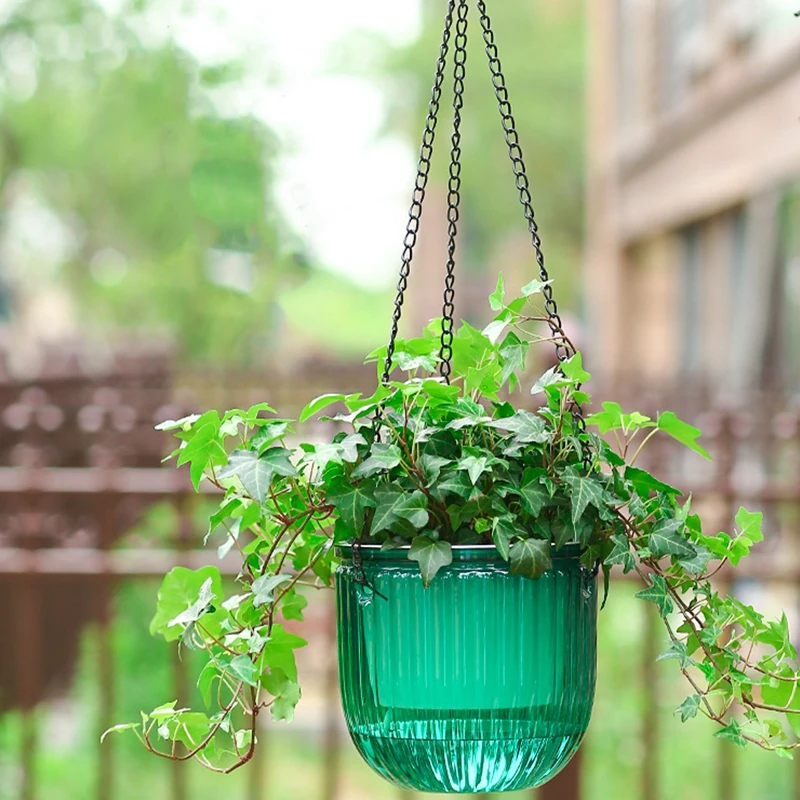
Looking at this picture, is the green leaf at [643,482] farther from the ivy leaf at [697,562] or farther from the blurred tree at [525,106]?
the blurred tree at [525,106]

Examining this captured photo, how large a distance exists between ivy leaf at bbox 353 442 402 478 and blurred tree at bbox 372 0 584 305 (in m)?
23.3

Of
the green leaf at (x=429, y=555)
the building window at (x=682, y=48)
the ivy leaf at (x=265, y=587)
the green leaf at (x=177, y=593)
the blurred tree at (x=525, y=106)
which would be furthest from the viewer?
the blurred tree at (x=525, y=106)

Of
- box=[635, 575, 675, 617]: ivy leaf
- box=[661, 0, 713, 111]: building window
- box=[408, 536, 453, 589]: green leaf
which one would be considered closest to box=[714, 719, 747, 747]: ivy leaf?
box=[635, 575, 675, 617]: ivy leaf

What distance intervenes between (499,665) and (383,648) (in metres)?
0.12

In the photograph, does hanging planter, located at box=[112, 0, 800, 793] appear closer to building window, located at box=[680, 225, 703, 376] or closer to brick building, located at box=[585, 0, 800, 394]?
brick building, located at box=[585, 0, 800, 394]

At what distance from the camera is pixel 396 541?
129cm

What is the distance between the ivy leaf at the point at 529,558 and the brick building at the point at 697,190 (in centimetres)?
853

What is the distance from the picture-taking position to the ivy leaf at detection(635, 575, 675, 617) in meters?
1.31

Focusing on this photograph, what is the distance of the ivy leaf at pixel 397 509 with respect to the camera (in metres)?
1.26

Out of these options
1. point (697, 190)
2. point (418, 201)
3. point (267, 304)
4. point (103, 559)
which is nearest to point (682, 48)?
point (697, 190)

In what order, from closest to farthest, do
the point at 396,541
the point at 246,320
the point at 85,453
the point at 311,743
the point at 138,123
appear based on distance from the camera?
the point at 396,541, the point at 311,743, the point at 85,453, the point at 246,320, the point at 138,123

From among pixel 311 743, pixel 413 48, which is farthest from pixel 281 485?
pixel 413 48

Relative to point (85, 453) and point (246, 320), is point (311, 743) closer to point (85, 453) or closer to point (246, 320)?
point (85, 453)

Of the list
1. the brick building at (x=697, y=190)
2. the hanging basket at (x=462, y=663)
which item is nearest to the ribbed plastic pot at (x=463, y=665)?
the hanging basket at (x=462, y=663)
